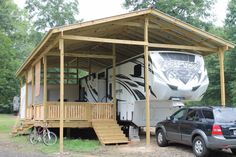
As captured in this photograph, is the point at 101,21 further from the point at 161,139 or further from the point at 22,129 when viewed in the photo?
the point at 22,129

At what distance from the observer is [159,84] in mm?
13961

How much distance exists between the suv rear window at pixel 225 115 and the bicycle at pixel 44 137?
688cm

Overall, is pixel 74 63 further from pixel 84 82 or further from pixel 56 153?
pixel 56 153

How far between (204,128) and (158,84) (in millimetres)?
3200

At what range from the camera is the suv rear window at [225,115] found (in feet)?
Result: 36.6

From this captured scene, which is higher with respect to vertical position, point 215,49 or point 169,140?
point 215,49

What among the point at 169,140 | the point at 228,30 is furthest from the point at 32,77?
the point at 228,30

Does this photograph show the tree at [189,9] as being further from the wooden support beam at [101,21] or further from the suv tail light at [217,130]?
the suv tail light at [217,130]

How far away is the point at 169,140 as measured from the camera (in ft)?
44.5

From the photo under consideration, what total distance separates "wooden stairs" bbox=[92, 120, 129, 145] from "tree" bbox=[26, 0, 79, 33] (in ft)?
105

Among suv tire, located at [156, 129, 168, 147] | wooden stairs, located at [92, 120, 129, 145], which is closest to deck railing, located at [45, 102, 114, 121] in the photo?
wooden stairs, located at [92, 120, 129, 145]

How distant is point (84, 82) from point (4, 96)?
1258cm

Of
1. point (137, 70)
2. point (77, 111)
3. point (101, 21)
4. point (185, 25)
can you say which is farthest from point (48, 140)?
point (185, 25)

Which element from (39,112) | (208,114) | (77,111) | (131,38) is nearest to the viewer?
(208,114)
